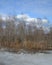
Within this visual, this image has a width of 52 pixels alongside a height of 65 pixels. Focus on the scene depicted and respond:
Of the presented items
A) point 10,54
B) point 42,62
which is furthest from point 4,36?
point 42,62

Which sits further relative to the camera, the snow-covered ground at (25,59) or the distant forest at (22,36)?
the distant forest at (22,36)

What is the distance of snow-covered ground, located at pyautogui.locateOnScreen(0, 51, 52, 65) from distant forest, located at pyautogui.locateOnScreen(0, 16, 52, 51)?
103mm

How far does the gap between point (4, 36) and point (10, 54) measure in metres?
0.28

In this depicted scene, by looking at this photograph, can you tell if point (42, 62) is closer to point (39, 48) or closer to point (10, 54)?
point (39, 48)

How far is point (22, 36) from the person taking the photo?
2.45m

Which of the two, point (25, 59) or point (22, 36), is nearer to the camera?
point (25, 59)

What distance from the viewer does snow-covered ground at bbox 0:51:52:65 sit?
2.16m

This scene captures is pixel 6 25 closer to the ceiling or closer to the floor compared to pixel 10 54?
closer to the ceiling

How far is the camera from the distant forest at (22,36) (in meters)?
2.35

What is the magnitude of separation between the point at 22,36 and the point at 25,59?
0.36m

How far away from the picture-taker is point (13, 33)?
2486mm

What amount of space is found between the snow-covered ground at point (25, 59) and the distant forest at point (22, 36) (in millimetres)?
103

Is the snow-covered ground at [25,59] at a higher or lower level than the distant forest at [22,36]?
lower

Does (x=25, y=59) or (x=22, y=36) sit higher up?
(x=22, y=36)
